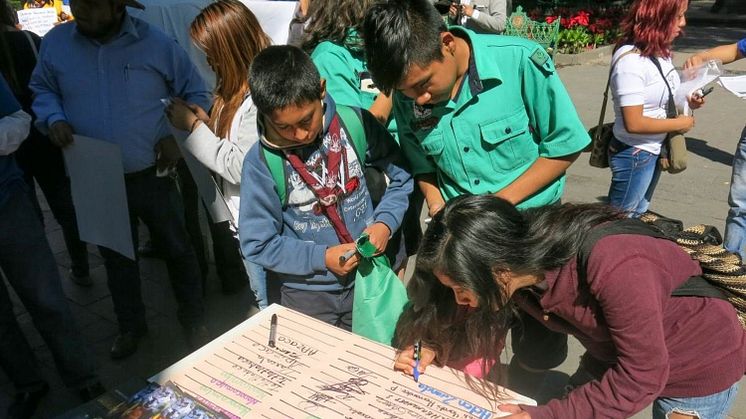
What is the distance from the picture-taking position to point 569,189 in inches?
191

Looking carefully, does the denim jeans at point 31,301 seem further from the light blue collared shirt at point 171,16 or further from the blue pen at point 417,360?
the light blue collared shirt at point 171,16

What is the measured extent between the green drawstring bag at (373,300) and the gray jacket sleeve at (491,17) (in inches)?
142

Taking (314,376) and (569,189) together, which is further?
(569,189)

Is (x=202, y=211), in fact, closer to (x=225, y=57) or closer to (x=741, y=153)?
(x=225, y=57)

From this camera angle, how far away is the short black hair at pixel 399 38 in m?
1.58

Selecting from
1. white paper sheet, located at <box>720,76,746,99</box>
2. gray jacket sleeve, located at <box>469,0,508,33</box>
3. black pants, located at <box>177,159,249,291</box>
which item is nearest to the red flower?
gray jacket sleeve, located at <box>469,0,508,33</box>

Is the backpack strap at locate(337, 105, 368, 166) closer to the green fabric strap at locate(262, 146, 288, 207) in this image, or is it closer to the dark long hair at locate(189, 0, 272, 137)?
the green fabric strap at locate(262, 146, 288, 207)

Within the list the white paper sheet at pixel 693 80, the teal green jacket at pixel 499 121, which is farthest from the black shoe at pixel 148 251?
the white paper sheet at pixel 693 80

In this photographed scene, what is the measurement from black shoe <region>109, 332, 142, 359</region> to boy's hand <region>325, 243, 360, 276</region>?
1.73m

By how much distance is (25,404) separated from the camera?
2.56m

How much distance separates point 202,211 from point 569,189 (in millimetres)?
2892

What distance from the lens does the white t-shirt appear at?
2.70m

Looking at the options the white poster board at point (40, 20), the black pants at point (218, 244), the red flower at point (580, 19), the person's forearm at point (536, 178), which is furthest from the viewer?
the red flower at point (580, 19)

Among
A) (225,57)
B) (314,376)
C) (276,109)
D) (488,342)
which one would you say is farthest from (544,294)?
(225,57)
